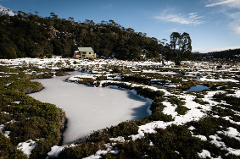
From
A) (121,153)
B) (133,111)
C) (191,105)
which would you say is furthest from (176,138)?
(191,105)

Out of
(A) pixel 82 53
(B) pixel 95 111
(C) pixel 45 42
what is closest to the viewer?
(B) pixel 95 111

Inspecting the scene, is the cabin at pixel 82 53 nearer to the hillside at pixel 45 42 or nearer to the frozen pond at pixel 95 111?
the hillside at pixel 45 42

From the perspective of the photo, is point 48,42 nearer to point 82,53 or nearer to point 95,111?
point 82,53

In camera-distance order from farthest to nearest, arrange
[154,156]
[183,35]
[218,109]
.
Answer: [183,35] < [218,109] < [154,156]

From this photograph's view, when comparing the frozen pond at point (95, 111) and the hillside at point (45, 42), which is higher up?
the hillside at point (45, 42)

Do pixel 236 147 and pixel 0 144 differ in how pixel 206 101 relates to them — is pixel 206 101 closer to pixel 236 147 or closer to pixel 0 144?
pixel 236 147

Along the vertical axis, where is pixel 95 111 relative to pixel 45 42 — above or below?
below

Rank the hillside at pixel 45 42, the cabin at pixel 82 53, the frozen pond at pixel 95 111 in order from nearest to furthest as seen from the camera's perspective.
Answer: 1. the frozen pond at pixel 95 111
2. the hillside at pixel 45 42
3. the cabin at pixel 82 53

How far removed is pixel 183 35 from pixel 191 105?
51.3 meters

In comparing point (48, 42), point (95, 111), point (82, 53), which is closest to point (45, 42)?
point (48, 42)

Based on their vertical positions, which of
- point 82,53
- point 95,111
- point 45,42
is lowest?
point 95,111

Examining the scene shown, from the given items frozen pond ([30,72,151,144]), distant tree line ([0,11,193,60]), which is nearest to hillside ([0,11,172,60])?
distant tree line ([0,11,193,60])

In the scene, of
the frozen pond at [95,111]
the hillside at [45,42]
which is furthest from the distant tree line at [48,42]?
the frozen pond at [95,111]

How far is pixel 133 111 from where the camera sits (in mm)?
10664
